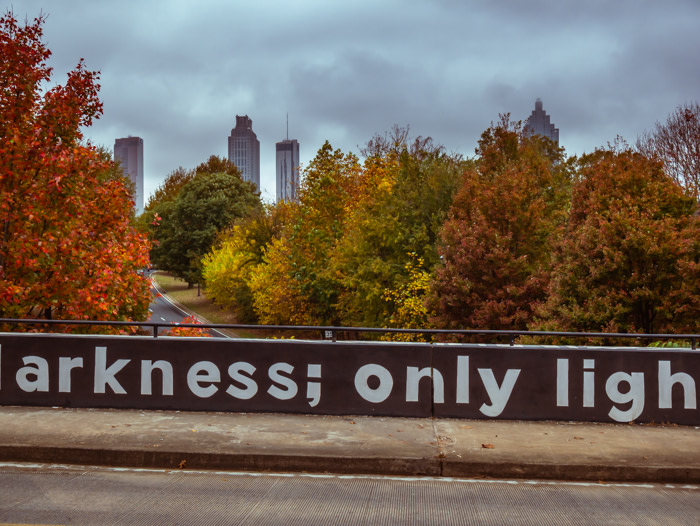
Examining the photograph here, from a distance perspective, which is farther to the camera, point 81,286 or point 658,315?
point 658,315

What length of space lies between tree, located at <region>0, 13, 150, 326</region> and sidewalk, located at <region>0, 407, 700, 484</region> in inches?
174

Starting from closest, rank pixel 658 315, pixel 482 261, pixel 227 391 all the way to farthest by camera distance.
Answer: pixel 227 391 < pixel 658 315 < pixel 482 261

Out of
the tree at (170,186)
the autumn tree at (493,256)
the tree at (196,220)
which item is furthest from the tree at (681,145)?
the tree at (170,186)

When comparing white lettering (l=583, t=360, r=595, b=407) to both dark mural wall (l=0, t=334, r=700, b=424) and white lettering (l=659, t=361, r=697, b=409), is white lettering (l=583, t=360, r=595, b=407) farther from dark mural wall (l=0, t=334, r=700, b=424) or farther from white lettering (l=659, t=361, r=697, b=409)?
white lettering (l=659, t=361, r=697, b=409)

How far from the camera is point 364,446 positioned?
7066 mm

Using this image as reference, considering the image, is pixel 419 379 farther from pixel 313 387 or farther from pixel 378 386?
pixel 313 387

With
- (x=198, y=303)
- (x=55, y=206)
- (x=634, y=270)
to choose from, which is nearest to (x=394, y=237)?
(x=634, y=270)

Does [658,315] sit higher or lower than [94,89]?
lower

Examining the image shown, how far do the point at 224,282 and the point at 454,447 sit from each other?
4999cm

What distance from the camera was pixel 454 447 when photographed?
7.03 meters

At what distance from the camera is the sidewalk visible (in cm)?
654

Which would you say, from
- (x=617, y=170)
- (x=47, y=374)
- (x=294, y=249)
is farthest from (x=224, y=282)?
(x=47, y=374)

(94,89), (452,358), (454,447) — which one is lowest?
(454,447)

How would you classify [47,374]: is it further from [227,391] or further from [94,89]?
[94,89]
